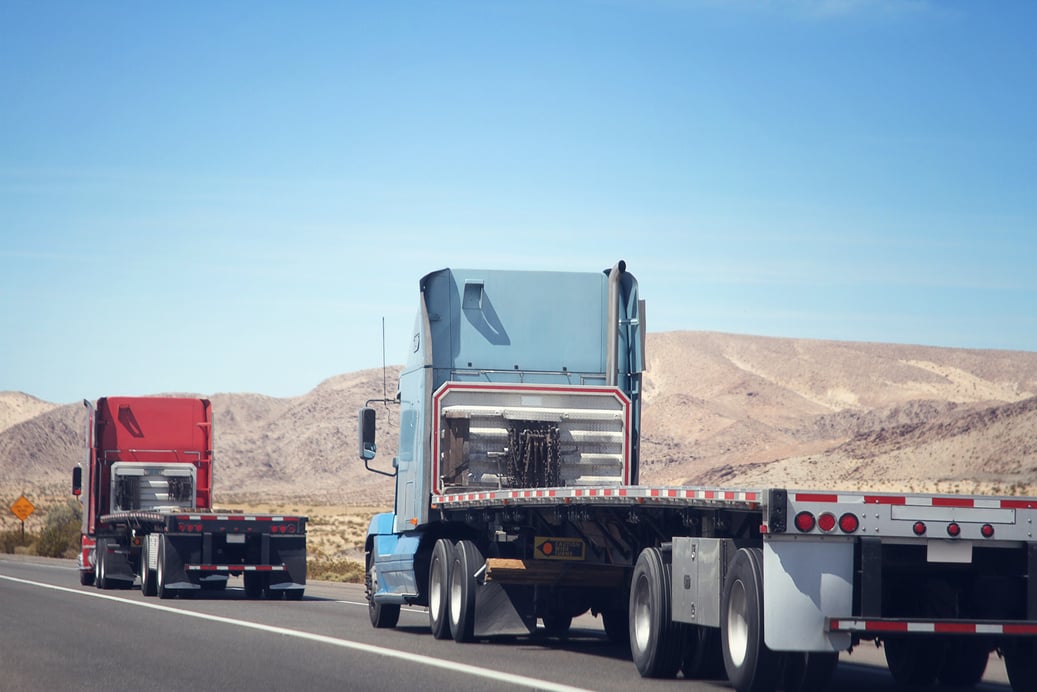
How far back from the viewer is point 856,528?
35.3 feet

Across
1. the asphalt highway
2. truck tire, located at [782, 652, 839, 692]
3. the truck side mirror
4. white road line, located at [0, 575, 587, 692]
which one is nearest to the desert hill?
white road line, located at [0, 575, 587, 692]

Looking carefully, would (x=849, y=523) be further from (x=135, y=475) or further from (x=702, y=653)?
(x=135, y=475)

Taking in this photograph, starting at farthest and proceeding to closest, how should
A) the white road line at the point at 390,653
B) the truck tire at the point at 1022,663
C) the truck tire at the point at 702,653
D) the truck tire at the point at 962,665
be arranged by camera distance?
the truck tire at the point at 962,665 → the truck tire at the point at 702,653 → the white road line at the point at 390,653 → the truck tire at the point at 1022,663

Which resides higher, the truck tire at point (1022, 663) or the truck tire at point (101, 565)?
the truck tire at point (1022, 663)

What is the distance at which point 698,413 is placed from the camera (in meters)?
131

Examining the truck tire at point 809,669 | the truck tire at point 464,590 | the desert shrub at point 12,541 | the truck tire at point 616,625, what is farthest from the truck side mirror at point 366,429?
the desert shrub at point 12,541

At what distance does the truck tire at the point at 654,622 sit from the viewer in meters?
12.7

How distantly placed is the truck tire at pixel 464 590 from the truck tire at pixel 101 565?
14.7 m

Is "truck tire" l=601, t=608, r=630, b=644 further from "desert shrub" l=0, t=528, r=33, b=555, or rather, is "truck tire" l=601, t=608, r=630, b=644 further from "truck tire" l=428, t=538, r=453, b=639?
"desert shrub" l=0, t=528, r=33, b=555

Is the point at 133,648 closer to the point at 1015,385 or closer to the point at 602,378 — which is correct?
the point at 602,378

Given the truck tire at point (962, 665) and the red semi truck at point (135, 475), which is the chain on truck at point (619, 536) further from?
the red semi truck at point (135, 475)

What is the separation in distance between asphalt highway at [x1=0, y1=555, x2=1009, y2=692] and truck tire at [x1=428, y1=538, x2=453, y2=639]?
0.72ft

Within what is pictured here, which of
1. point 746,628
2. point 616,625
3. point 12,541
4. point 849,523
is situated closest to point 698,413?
point 12,541

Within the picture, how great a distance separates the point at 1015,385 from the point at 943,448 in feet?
249
